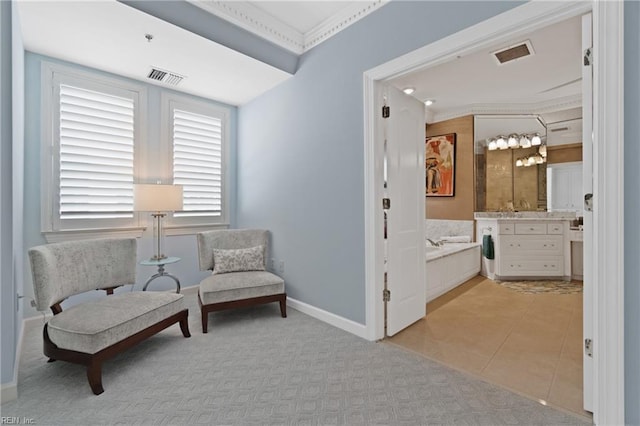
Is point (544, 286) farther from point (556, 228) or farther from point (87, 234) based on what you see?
point (87, 234)

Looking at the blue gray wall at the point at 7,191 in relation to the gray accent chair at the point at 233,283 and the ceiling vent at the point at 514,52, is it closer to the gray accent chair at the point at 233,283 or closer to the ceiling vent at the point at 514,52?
the gray accent chair at the point at 233,283

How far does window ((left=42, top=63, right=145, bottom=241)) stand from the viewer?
298cm

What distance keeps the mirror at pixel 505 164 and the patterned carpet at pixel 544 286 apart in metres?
1.32

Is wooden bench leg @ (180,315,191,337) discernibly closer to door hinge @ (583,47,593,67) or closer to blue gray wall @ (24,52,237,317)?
blue gray wall @ (24,52,237,317)

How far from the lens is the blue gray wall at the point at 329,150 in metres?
2.30

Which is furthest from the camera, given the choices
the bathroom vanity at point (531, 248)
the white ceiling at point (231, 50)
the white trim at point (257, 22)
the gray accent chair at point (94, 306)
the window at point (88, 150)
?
the bathroom vanity at point (531, 248)

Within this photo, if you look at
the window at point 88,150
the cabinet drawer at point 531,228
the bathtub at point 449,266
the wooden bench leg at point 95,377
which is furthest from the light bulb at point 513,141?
the wooden bench leg at point 95,377

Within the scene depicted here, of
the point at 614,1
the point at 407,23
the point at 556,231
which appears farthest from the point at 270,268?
the point at 556,231

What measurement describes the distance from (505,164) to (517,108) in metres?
0.97

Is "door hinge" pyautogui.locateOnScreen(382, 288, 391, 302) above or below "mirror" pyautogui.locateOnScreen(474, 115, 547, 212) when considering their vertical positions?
below

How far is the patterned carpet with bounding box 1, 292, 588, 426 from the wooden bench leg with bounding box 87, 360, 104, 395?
43 millimetres

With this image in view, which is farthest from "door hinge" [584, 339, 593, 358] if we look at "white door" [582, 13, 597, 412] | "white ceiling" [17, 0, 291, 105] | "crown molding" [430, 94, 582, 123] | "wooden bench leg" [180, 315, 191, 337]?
"crown molding" [430, 94, 582, 123]

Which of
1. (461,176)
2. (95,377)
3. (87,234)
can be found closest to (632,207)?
(95,377)

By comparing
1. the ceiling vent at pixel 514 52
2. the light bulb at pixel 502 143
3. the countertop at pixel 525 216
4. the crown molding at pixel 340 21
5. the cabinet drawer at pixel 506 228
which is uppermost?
the crown molding at pixel 340 21
